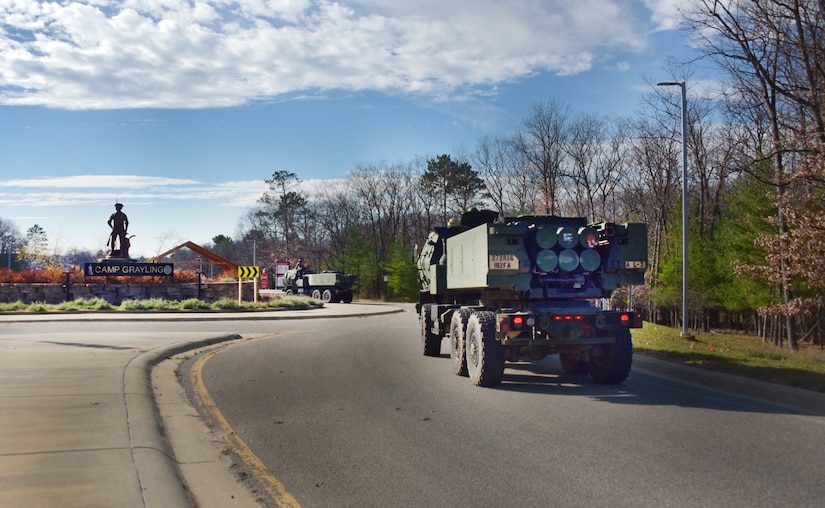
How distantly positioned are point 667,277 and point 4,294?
36729 mm

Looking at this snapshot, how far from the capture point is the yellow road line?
17.7ft

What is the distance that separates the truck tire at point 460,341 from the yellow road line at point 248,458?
13.3 feet

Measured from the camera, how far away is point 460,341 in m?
11.5

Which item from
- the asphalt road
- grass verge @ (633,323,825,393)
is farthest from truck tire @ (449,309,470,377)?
grass verge @ (633,323,825,393)

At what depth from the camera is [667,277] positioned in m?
41.0

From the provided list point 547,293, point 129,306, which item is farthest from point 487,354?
point 129,306

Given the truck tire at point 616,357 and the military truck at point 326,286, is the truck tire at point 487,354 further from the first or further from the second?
the military truck at point 326,286

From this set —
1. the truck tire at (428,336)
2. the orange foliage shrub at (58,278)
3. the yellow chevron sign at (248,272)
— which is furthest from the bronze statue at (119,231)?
the truck tire at (428,336)

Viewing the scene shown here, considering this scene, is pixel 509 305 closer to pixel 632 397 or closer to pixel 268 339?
pixel 632 397

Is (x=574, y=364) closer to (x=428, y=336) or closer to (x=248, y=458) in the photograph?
(x=428, y=336)

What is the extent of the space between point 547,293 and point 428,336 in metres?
4.39

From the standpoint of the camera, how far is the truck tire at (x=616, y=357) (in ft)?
34.4

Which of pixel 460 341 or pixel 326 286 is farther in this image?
pixel 326 286

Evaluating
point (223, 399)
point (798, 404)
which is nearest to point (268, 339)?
point (223, 399)
